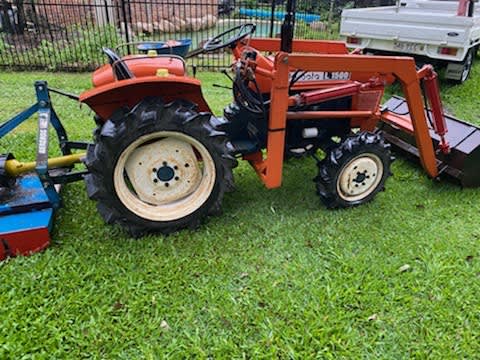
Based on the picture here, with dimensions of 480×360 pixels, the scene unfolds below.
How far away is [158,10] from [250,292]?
11.2 m

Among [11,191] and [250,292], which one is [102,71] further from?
[250,292]

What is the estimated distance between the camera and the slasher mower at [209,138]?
2396 millimetres

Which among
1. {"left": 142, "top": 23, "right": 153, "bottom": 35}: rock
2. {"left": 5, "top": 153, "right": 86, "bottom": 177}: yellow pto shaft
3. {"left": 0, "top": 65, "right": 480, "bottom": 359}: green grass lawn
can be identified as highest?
{"left": 142, "top": 23, "right": 153, "bottom": 35}: rock

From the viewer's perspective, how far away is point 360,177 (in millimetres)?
2982

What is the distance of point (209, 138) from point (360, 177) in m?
1.20

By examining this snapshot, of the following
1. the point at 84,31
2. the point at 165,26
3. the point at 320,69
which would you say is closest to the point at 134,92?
the point at 320,69

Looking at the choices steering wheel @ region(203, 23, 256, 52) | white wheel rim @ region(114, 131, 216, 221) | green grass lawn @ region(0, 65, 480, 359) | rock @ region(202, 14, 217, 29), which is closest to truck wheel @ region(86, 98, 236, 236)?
white wheel rim @ region(114, 131, 216, 221)

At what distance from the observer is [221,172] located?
261 centimetres

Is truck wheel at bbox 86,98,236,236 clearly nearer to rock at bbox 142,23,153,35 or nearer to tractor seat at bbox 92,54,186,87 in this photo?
tractor seat at bbox 92,54,186,87

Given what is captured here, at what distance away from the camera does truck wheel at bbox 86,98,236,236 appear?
236 centimetres

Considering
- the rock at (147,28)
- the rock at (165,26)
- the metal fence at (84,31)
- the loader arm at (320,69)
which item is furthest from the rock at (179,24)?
the loader arm at (320,69)

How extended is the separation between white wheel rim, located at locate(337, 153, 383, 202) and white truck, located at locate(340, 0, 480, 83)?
11.3 feet

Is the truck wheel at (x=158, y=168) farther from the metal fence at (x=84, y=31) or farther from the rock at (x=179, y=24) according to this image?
the rock at (x=179, y=24)

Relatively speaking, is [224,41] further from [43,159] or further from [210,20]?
[210,20]
